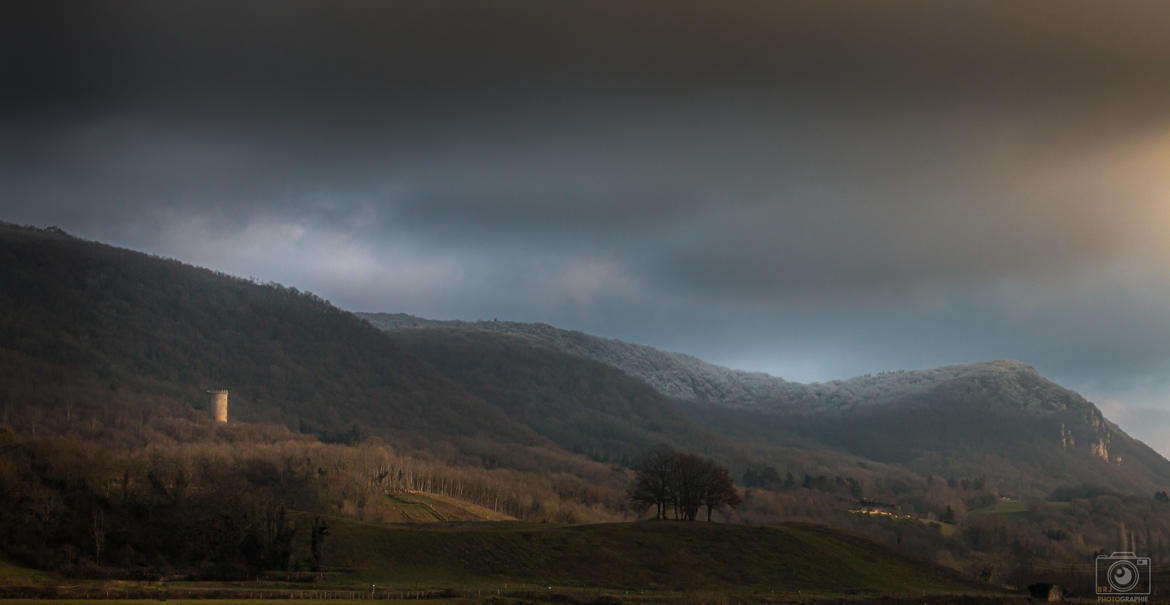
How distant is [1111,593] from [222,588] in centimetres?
11632

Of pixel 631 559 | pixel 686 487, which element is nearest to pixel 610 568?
pixel 631 559

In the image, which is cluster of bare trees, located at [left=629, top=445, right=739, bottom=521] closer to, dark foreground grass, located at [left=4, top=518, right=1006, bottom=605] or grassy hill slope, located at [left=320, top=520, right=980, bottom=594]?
dark foreground grass, located at [left=4, top=518, right=1006, bottom=605]

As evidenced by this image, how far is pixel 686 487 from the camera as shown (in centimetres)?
17675

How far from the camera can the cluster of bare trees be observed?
577ft

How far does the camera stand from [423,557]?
12962 cm

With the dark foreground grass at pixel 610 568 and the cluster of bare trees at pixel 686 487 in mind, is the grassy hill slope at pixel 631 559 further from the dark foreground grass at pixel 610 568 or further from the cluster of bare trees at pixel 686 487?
the cluster of bare trees at pixel 686 487

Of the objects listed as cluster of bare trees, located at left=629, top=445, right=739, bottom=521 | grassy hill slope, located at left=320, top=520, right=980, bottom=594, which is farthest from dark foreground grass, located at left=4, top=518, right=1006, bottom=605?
cluster of bare trees, located at left=629, top=445, right=739, bottom=521

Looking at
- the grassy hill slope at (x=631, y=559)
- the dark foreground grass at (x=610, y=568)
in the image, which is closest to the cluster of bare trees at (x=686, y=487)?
the dark foreground grass at (x=610, y=568)

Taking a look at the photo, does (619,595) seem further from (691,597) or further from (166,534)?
(166,534)

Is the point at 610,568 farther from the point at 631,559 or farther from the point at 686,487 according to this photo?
the point at 686,487

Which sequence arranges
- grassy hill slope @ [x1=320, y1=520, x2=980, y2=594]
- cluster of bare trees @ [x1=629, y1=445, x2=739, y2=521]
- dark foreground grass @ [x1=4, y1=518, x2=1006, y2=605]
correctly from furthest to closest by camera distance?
cluster of bare trees @ [x1=629, y1=445, x2=739, y2=521]
grassy hill slope @ [x1=320, y1=520, x2=980, y2=594]
dark foreground grass @ [x1=4, y1=518, x2=1006, y2=605]

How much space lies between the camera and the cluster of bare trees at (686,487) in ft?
577

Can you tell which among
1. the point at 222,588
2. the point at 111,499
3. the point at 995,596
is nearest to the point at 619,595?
the point at 222,588

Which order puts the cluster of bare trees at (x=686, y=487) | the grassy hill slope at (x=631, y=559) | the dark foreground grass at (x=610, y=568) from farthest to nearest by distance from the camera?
the cluster of bare trees at (x=686, y=487) → the grassy hill slope at (x=631, y=559) → the dark foreground grass at (x=610, y=568)
